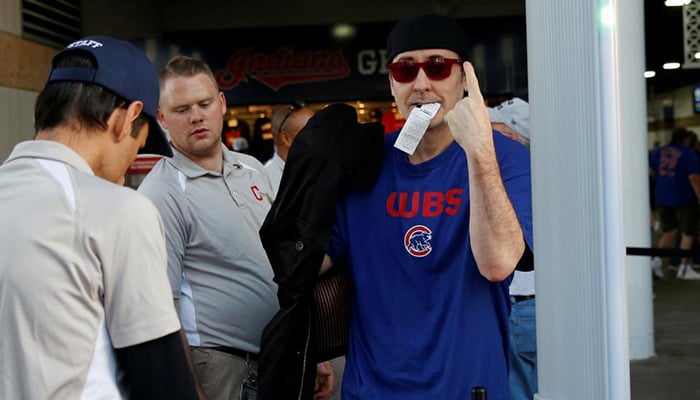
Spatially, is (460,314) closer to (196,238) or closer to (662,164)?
(196,238)

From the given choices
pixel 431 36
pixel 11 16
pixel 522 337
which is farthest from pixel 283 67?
pixel 431 36

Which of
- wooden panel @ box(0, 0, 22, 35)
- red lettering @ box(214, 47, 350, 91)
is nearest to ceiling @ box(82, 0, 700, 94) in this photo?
red lettering @ box(214, 47, 350, 91)

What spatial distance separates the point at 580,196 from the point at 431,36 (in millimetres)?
929

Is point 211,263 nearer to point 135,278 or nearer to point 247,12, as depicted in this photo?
point 135,278

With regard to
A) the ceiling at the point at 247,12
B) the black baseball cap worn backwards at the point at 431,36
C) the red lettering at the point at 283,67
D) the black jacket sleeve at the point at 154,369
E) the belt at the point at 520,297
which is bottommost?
the belt at the point at 520,297

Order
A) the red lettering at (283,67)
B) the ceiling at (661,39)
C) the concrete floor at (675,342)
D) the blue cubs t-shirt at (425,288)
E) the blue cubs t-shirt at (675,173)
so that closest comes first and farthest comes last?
1. the blue cubs t-shirt at (425,288)
2. the concrete floor at (675,342)
3. the ceiling at (661,39)
4. the blue cubs t-shirt at (675,173)
5. the red lettering at (283,67)

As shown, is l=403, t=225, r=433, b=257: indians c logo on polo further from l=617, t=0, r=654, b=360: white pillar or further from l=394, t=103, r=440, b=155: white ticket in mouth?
l=617, t=0, r=654, b=360: white pillar

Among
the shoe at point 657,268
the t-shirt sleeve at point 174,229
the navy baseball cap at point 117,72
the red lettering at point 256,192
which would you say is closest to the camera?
the navy baseball cap at point 117,72

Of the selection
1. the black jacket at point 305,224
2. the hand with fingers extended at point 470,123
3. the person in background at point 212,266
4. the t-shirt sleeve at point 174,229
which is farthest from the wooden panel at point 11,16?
the hand with fingers extended at point 470,123

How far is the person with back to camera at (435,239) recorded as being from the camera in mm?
1904

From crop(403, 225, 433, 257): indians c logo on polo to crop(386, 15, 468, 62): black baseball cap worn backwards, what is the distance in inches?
22.3

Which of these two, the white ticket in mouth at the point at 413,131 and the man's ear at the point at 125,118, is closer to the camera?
the man's ear at the point at 125,118

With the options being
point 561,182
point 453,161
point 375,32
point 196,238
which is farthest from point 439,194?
point 375,32

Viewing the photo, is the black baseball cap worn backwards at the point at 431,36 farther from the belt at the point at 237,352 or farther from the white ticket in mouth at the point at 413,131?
the belt at the point at 237,352
